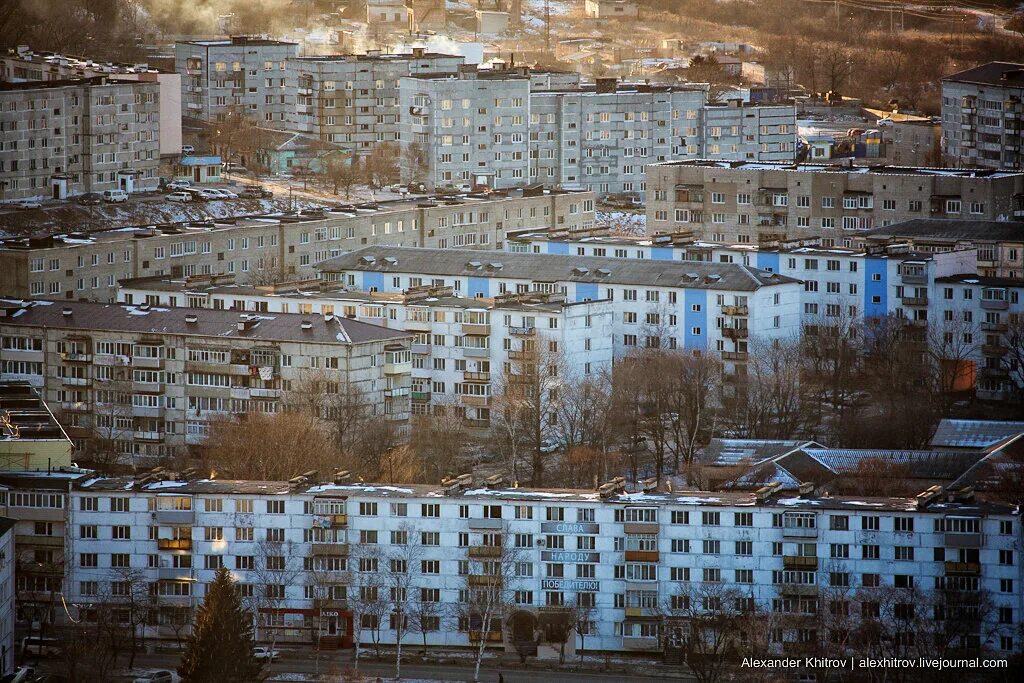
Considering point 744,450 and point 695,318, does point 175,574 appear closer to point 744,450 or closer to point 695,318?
point 744,450

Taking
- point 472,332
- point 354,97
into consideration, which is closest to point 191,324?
point 472,332

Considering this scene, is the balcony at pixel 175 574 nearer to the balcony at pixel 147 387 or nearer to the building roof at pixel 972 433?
the balcony at pixel 147 387

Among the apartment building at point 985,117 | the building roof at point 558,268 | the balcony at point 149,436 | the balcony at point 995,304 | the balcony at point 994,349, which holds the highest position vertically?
the apartment building at point 985,117

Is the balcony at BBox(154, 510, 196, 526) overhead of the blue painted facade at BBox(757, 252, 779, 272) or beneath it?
beneath

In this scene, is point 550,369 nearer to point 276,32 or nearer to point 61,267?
point 61,267

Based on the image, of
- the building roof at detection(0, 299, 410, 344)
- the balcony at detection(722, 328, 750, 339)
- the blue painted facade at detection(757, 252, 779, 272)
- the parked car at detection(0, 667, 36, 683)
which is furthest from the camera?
the blue painted facade at detection(757, 252, 779, 272)

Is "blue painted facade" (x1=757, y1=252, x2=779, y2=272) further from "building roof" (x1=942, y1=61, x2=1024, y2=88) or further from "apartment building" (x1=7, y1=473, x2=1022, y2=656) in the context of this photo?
"building roof" (x1=942, y1=61, x2=1024, y2=88)

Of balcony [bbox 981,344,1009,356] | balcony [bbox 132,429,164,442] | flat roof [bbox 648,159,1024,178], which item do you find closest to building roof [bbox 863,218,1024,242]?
flat roof [bbox 648,159,1024,178]

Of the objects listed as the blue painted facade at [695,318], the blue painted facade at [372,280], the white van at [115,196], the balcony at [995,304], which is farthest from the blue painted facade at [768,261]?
the white van at [115,196]
